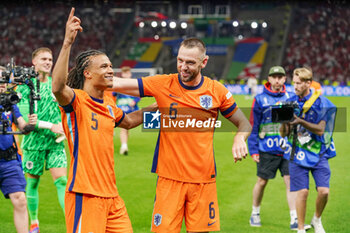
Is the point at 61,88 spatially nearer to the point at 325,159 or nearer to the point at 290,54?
the point at 325,159

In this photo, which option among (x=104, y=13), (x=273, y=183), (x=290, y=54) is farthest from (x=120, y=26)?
(x=273, y=183)

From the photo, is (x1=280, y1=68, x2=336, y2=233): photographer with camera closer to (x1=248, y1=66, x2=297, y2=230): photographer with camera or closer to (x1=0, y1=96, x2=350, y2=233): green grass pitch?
(x1=248, y1=66, x2=297, y2=230): photographer with camera

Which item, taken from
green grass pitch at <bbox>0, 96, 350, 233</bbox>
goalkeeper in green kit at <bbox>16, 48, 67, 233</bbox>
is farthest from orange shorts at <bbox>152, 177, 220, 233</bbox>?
green grass pitch at <bbox>0, 96, 350, 233</bbox>

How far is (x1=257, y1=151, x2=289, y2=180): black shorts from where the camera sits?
788 cm

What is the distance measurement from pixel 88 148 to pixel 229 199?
222 inches

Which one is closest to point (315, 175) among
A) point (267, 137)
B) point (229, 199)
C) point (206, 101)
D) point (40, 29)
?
point (267, 137)

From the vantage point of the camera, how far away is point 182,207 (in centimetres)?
491

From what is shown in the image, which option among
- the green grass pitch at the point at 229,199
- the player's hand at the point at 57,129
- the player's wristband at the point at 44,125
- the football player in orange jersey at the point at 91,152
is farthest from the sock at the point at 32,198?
the football player in orange jersey at the point at 91,152

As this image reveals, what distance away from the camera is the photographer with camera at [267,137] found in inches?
307

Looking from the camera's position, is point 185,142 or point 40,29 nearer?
point 185,142

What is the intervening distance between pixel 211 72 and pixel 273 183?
37768 mm

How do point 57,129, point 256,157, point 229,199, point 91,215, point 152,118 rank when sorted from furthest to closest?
point 229,199 < point 256,157 < point 57,129 < point 152,118 < point 91,215

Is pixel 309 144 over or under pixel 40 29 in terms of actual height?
under

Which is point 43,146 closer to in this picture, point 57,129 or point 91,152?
point 57,129
